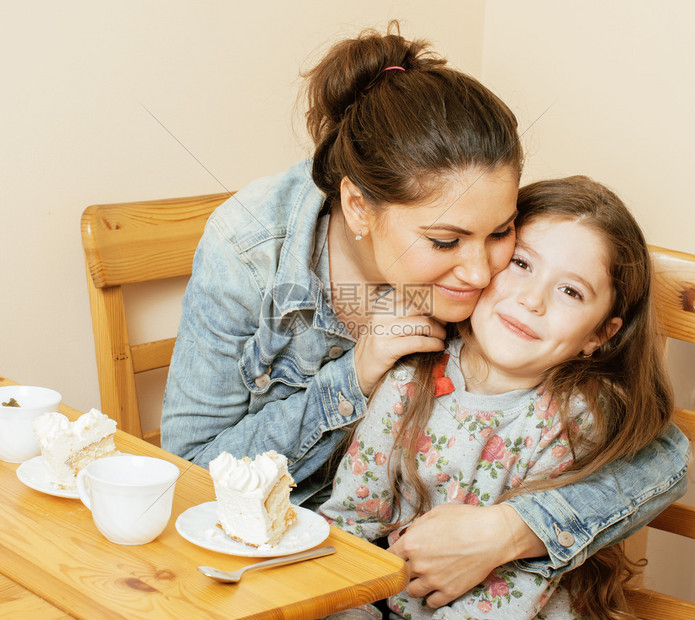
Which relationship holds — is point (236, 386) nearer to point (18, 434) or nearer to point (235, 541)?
point (18, 434)

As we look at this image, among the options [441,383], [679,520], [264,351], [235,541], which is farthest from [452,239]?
[679,520]

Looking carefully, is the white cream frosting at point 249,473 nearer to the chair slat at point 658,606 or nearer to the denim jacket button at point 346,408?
the denim jacket button at point 346,408

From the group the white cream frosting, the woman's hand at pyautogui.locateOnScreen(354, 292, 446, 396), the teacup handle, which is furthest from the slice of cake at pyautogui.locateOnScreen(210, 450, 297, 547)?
the woman's hand at pyautogui.locateOnScreen(354, 292, 446, 396)

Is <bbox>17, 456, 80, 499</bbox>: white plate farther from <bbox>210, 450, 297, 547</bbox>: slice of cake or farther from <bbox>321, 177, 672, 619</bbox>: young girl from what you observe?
<bbox>321, 177, 672, 619</bbox>: young girl

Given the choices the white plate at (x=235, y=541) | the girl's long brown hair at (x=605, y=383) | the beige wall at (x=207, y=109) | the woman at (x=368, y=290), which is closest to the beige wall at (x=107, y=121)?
the beige wall at (x=207, y=109)

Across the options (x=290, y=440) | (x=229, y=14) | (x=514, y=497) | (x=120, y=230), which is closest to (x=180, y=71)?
(x=229, y=14)

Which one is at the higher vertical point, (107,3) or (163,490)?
(107,3)

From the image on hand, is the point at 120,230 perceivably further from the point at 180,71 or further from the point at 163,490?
the point at 163,490

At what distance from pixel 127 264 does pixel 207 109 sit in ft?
1.36

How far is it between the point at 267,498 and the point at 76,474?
0.22 meters

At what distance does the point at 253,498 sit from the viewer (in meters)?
0.77

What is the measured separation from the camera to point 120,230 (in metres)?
1.46

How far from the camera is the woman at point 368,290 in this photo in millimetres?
1039

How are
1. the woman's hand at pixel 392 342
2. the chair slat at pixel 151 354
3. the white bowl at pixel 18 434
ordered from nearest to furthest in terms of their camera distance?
1. the white bowl at pixel 18 434
2. the woman's hand at pixel 392 342
3. the chair slat at pixel 151 354
